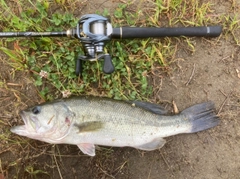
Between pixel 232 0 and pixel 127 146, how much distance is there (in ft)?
7.20

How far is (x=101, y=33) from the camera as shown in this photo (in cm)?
340

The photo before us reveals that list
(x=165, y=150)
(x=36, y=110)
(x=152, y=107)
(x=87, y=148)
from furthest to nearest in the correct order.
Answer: (x=165, y=150)
(x=152, y=107)
(x=87, y=148)
(x=36, y=110)

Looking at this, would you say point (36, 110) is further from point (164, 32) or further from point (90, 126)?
point (164, 32)

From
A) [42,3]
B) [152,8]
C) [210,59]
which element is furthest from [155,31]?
[42,3]

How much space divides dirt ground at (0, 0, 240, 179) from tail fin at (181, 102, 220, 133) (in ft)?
0.49

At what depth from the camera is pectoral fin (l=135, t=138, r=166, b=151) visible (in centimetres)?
354

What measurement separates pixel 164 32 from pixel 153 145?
125cm

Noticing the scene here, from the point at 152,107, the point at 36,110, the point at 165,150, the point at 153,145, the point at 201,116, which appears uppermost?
the point at 36,110

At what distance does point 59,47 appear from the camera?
3891 millimetres

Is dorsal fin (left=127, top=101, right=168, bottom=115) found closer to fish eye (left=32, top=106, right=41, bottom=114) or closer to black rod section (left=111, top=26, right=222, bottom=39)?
black rod section (left=111, top=26, right=222, bottom=39)

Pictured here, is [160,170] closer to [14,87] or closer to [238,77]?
[238,77]

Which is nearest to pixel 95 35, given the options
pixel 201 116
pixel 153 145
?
pixel 153 145

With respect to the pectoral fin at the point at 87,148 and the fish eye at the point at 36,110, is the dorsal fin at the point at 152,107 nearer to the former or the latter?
the pectoral fin at the point at 87,148

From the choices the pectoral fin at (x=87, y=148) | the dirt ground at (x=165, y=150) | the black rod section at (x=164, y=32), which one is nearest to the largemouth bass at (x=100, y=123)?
the pectoral fin at (x=87, y=148)
